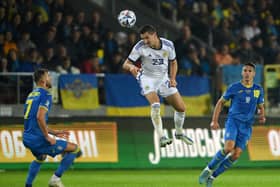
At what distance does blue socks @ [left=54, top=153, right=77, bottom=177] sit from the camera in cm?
1453

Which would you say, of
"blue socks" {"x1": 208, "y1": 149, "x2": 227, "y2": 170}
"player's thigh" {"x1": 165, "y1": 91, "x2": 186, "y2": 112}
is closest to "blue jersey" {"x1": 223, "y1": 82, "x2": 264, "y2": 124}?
"blue socks" {"x1": 208, "y1": 149, "x2": 227, "y2": 170}

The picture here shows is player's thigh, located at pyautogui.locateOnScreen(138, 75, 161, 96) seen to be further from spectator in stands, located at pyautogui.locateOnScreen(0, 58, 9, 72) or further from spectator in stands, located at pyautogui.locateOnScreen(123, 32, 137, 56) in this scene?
spectator in stands, located at pyautogui.locateOnScreen(123, 32, 137, 56)

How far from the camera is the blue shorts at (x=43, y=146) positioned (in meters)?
14.4

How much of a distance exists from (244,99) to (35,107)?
161 inches

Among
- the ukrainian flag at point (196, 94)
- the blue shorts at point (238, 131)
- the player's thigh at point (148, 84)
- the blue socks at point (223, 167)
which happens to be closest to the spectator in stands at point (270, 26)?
the ukrainian flag at point (196, 94)

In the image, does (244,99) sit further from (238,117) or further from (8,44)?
(8,44)

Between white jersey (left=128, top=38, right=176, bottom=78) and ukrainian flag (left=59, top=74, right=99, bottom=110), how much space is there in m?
6.16

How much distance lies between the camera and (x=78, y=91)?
21719 millimetres

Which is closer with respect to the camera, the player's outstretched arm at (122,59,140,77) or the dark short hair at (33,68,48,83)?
the dark short hair at (33,68,48,83)

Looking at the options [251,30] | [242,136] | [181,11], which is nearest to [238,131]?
[242,136]

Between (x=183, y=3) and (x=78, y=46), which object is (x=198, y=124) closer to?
(x=78, y=46)

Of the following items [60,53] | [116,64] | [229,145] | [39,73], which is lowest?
[229,145]

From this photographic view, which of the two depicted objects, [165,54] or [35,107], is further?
[165,54]

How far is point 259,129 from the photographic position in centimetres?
2220
